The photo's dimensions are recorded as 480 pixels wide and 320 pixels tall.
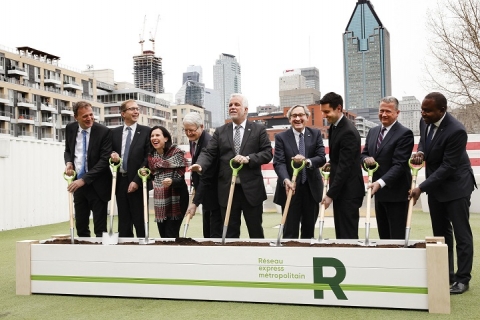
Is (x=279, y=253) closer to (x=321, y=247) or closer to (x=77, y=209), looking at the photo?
(x=321, y=247)

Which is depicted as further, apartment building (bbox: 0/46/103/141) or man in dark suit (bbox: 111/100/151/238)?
apartment building (bbox: 0/46/103/141)

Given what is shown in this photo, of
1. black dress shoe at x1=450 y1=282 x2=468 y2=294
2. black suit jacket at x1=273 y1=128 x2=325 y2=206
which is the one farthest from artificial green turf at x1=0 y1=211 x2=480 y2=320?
black suit jacket at x1=273 y1=128 x2=325 y2=206

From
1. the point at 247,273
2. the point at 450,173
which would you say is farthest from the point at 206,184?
the point at 450,173

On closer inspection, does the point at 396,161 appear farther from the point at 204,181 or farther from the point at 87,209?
the point at 87,209

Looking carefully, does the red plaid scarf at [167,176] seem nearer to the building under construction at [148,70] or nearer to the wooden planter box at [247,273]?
the wooden planter box at [247,273]

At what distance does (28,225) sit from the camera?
8859mm

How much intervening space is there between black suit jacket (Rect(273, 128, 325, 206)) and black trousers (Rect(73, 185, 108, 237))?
1521 millimetres

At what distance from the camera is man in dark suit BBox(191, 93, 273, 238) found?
162 inches

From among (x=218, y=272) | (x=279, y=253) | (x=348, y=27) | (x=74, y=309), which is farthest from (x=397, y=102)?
(x=348, y=27)

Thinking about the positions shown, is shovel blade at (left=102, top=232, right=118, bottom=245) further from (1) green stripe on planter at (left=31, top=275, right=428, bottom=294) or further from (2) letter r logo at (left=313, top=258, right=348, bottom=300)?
(2) letter r logo at (left=313, top=258, right=348, bottom=300)

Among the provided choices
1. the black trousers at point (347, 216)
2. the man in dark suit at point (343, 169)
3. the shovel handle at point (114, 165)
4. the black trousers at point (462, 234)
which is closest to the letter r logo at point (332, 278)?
the man in dark suit at point (343, 169)

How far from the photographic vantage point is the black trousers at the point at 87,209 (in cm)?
454

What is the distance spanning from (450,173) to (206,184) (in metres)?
1.89

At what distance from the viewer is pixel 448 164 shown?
354 centimetres
